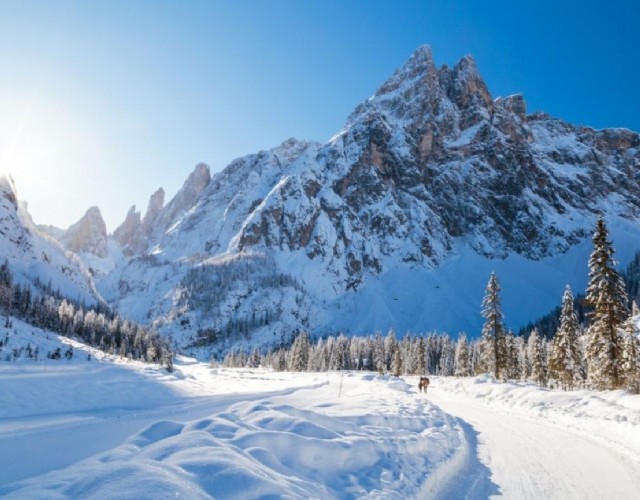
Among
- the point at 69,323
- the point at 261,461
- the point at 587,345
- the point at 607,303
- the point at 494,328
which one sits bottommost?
the point at 261,461

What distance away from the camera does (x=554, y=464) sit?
1214 centimetres

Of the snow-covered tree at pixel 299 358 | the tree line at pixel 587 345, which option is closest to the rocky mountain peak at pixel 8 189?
the snow-covered tree at pixel 299 358

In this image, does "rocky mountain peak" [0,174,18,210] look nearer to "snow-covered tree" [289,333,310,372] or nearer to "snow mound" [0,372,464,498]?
"snow-covered tree" [289,333,310,372]

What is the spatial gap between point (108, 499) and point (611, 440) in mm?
16393

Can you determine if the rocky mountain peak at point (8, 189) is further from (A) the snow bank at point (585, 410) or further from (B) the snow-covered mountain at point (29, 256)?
(A) the snow bank at point (585, 410)

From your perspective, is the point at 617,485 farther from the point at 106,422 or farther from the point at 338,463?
the point at 106,422

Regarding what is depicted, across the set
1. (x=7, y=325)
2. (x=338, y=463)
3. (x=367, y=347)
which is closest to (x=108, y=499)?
(x=338, y=463)

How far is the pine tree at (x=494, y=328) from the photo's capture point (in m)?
53.1

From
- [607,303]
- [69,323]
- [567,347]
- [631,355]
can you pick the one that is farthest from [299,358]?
[607,303]

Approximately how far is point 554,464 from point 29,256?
474ft

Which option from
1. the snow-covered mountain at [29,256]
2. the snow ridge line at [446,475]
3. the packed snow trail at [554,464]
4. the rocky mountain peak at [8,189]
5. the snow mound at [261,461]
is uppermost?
the rocky mountain peak at [8,189]

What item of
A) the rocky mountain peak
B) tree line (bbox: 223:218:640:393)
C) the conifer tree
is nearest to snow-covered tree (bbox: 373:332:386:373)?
tree line (bbox: 223:218:640:393)

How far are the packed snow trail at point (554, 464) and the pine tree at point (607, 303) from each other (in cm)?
1931

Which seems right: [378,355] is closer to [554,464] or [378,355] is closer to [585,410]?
[585,410]
